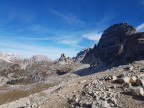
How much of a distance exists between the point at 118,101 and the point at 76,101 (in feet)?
19.4

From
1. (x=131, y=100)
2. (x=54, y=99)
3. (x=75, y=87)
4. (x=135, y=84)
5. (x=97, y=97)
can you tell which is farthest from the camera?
(x=75, y=87)

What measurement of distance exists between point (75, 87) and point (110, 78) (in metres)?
5.95

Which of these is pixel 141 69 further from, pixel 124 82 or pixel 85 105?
pixel 85 105

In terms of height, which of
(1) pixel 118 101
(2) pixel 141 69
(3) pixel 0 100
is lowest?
(3) pixel 0 100

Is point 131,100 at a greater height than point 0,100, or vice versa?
point 131,100

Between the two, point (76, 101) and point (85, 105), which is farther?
point (76, 101)

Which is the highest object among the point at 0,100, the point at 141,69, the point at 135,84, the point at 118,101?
the point at 141,69

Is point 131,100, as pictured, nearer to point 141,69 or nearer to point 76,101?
point 76,101

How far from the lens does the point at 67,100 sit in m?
36.2

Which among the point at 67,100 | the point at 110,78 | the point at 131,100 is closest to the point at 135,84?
the point at 131,100

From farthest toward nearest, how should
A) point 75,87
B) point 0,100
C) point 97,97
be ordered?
point 0,100
point 75,87
point 97,97

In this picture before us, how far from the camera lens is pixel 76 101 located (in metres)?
33.1

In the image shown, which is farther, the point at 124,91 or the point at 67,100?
the point at 67,100

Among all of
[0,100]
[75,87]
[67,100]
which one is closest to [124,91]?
[67,100]
